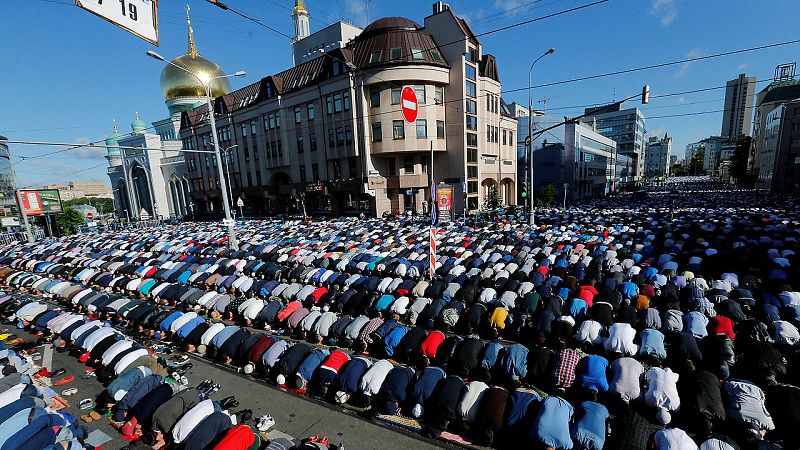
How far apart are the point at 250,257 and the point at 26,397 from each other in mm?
12113

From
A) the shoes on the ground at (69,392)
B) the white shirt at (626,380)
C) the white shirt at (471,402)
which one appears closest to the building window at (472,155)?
the white shirt at (626,380)

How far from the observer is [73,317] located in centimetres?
1198

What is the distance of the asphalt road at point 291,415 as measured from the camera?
673cm

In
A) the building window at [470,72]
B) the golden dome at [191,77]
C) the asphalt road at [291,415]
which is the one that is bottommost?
the asphalt road at [291,415]

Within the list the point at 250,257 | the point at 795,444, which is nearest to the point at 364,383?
the point at 795,444

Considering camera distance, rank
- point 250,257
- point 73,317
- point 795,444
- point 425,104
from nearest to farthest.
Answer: point 795,444
point 73,317
point 250,257
point 425,104

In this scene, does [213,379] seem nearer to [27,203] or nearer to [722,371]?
[722,371]

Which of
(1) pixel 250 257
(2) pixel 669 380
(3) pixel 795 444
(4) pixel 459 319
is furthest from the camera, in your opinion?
(1) pixel 250 257

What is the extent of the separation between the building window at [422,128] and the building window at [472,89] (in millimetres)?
6128

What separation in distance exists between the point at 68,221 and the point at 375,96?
162 feet

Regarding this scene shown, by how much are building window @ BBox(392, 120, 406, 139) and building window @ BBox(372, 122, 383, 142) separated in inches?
55.6

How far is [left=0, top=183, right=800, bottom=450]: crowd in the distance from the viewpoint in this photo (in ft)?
20.7

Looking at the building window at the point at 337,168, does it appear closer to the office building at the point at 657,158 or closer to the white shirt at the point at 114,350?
the white shirt at the point at 114,350

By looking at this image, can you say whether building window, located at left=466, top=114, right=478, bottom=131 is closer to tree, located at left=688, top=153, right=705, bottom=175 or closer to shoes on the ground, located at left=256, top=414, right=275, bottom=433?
shoes on the ground, located at left=256, top=414, right=275, bottom=433
